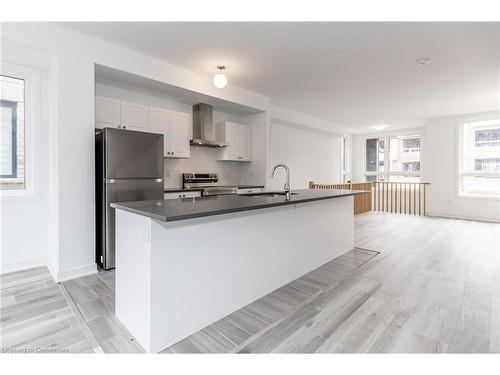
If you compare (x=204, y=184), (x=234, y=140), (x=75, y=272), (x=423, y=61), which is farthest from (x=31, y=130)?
(x=423, y=61)

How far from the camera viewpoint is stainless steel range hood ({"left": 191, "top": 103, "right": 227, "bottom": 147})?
15.8ft

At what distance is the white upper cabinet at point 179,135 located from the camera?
429 centimetres

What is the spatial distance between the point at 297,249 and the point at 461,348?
4.94 feet

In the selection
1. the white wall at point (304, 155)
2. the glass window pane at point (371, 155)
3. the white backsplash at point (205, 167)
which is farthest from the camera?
the glass window pane at point (371, 155)

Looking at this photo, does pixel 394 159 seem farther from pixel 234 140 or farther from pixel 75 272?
pixel 75 272

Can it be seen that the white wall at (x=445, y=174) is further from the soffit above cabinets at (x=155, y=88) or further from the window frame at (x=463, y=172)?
the soffit above cabinets at (x=155, y=88)

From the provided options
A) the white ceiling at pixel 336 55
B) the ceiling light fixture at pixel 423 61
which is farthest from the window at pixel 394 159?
the ceiling light fixture at pixel 423 61

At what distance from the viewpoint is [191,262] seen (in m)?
1.89

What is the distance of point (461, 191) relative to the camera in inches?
276

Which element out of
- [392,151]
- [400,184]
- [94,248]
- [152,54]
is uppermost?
[152,54]

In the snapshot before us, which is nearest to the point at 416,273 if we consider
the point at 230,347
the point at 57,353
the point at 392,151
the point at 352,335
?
the point at 352,335

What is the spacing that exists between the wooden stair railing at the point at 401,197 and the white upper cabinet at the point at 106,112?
7.34 meters

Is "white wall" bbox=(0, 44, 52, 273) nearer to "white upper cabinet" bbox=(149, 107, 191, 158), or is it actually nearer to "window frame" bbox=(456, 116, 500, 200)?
"white upper cabinet" bbox=(149, 107, 191, 158)
